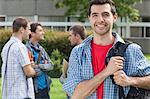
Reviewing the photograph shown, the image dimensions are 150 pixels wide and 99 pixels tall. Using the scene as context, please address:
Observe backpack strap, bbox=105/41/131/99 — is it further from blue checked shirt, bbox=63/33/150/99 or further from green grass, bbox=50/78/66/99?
green grass, bbox=50/78/66/99

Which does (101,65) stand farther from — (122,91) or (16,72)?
(16,72)

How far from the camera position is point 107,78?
3807 mm

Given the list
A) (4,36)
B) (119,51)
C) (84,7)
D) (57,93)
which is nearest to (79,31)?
(119,51)

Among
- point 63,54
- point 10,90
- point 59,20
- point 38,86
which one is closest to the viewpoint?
point 10,90

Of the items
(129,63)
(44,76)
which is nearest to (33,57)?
(44,76)

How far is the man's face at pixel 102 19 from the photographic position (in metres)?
3.86

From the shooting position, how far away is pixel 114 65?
147 inches

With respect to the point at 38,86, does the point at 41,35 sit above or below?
above

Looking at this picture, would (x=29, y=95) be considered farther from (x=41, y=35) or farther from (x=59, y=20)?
(x=59, y=20)

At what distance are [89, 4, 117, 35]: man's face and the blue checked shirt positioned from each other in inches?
5.5

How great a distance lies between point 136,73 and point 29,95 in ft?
10.9

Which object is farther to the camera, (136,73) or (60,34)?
(60,34)

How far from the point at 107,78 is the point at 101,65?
0.13 metres

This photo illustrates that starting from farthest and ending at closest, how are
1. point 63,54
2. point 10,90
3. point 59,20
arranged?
point 59,20, point 63,54, point 10,90
